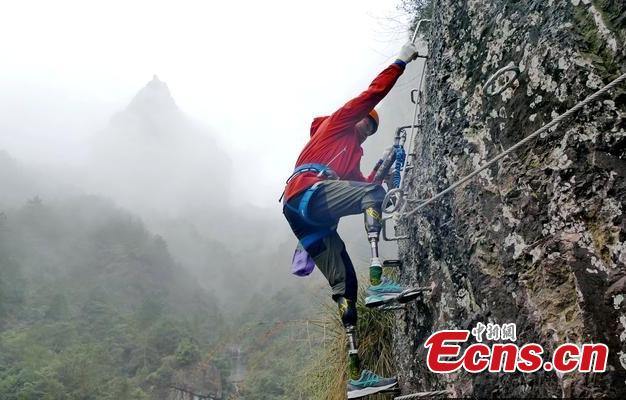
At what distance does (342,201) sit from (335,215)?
128 millimetres

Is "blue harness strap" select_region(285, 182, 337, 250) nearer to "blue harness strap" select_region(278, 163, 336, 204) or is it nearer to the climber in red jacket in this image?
the climber in red jacket

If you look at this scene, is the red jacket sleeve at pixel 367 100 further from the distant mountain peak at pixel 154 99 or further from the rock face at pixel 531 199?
the distant mountain peak at pixel 154 99

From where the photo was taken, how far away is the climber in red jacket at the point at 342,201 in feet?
9.58

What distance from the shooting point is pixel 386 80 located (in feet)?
9.96

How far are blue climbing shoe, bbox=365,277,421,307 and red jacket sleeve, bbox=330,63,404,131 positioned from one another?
1251 millimetres

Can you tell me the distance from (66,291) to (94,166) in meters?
39.9

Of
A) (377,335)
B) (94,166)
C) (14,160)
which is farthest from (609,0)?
(94,166)

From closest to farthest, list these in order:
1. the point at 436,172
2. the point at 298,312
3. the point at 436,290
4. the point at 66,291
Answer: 1. the point at 436,290
2. the point at 436,172
3. the point at 298,312
4. the point at 66,291

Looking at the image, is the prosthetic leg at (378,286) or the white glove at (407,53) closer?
the prosthetic leg at (378,286)

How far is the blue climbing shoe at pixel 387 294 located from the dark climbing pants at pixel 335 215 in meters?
0.40

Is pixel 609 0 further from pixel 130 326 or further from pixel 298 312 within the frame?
pixel 130 326

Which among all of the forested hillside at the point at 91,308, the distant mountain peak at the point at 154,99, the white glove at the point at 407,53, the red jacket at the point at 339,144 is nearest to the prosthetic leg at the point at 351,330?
the red jacket at the point at 339,144

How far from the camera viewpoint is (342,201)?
307 cm

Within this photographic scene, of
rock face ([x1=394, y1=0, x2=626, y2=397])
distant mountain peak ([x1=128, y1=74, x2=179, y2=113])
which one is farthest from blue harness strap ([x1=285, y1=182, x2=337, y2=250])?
distant mountain peak ([x1=128, y1=74, x2=179, y2=113])
